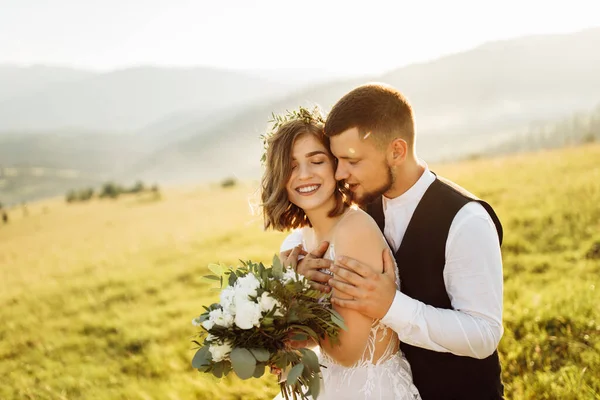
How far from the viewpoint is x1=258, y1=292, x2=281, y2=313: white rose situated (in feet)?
8.68

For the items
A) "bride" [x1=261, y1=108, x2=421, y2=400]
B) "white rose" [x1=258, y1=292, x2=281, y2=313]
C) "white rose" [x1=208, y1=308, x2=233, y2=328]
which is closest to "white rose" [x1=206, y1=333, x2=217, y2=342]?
"white rose" [x1=208, y1=308, x2=233, y2=328]

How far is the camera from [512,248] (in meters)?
Result: 8.55

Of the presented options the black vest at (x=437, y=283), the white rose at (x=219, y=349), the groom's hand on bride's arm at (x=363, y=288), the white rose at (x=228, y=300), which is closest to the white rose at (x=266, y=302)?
the white rose at (x=228, y=300)

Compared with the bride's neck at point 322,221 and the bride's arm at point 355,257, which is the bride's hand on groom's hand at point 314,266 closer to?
the bride's arm at point 355,257

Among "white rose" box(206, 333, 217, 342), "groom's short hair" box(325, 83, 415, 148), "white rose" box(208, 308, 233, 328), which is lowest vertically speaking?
"white rose" box(206, 333, 217, 342)

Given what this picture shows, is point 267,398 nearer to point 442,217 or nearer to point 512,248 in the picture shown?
point 442,217

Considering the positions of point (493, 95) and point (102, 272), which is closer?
point (102, 272)

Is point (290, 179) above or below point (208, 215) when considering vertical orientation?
above

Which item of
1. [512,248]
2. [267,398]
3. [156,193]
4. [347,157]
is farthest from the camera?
[156,193]

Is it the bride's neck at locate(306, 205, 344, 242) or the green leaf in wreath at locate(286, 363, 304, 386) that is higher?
the bride's neck at locate(306, 205, 344, 242)

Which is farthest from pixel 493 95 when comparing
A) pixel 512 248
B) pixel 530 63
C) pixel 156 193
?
pixel 512 248

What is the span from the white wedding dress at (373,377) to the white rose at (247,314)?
89cm

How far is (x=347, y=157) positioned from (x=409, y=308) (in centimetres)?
108

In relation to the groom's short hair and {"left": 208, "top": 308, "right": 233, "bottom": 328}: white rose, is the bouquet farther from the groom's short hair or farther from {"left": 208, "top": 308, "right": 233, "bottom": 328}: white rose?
the groom's short hair
